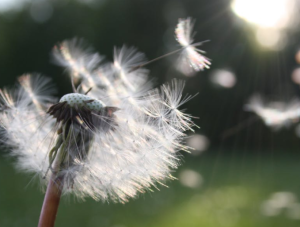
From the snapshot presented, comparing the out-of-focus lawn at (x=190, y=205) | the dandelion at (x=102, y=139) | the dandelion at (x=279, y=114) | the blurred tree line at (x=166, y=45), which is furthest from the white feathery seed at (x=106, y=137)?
the blurred tree line at (x=166, y=45)

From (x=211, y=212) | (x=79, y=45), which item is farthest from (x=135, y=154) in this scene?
(x=211, y=212)

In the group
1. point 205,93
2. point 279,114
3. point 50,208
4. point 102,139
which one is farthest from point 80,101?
point 205,93

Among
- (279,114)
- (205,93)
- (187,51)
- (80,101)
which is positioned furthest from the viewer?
(205,93)

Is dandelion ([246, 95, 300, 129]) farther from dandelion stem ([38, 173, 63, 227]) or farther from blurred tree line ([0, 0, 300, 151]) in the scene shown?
blurred tree line ([0, 0, 300, 151])

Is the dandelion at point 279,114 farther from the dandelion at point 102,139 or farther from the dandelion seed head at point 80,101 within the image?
the dandelion seed head at point 80,101

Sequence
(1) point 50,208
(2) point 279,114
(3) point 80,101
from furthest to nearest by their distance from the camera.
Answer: (2) point 279,114
(3) point 80,101
(1) point 50,208

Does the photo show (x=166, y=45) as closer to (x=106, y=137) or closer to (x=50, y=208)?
(x=106, y=137)
